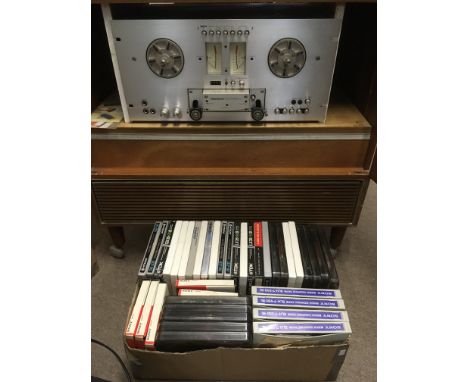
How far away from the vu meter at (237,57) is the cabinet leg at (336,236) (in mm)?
709

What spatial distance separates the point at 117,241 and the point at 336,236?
880 millimetres

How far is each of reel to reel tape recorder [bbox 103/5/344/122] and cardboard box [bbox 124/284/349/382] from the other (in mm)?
584

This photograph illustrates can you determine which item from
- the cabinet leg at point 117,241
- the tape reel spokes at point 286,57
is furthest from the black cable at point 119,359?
the tape reel spokes at point 286,57

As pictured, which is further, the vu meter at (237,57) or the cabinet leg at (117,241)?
the cabinet leg at (117,241)

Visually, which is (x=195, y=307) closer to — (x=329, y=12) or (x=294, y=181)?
(x=294, y=181)

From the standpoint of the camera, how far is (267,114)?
98cm

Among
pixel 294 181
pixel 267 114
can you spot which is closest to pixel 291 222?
pixel 294 181

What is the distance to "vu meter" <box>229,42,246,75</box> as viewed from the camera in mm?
878

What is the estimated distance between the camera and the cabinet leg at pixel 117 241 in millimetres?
1275

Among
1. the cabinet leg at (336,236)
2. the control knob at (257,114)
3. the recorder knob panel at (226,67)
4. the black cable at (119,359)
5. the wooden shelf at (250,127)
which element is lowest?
the black cable at (119,359)

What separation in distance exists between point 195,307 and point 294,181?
1.65 ft

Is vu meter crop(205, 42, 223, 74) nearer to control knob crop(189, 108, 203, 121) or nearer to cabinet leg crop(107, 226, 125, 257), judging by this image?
control knob crop(189, 108, 203, 121)

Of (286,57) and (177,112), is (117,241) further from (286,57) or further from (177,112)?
(286,57)

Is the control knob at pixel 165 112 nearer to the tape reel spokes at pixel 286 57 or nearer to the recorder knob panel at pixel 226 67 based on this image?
the recorder knob panel at pixel 226 67
